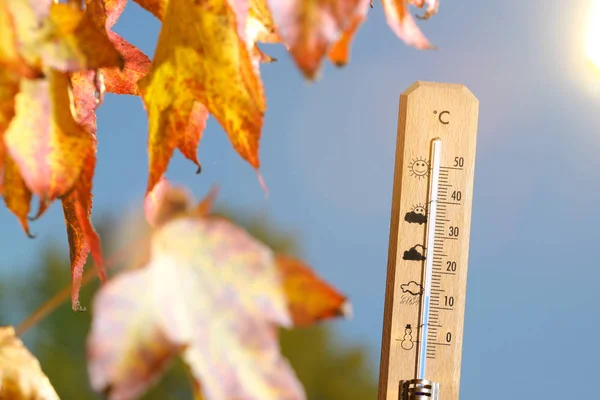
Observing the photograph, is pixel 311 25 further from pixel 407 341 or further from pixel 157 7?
pixel 407 341

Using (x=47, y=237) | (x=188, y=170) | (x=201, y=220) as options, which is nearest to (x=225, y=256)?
(x=201, y=220)

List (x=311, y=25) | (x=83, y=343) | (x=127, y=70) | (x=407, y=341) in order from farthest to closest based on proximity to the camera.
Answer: (x=83, y=343) < (x=407, y=341) < (x=127, y=70) < (x=311, y=25)

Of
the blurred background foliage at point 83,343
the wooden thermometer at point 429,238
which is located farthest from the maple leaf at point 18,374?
Answer: the blurred background foliage at point 83,343

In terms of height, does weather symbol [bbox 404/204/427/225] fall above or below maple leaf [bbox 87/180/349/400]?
above

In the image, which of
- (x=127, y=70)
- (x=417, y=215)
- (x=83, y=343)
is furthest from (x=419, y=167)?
(x=83, y=343)

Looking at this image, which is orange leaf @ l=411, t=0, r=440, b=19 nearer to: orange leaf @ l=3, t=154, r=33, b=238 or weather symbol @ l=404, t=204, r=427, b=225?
orange leaf @ l=3, t=154, r=33, b=238

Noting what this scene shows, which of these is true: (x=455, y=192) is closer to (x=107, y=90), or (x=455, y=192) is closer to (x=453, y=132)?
(x=453, y=132)

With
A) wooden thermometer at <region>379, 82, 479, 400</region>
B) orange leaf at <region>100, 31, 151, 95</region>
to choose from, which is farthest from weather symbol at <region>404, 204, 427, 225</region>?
orange leaf at <region>100, 31, 151, 95</region>
